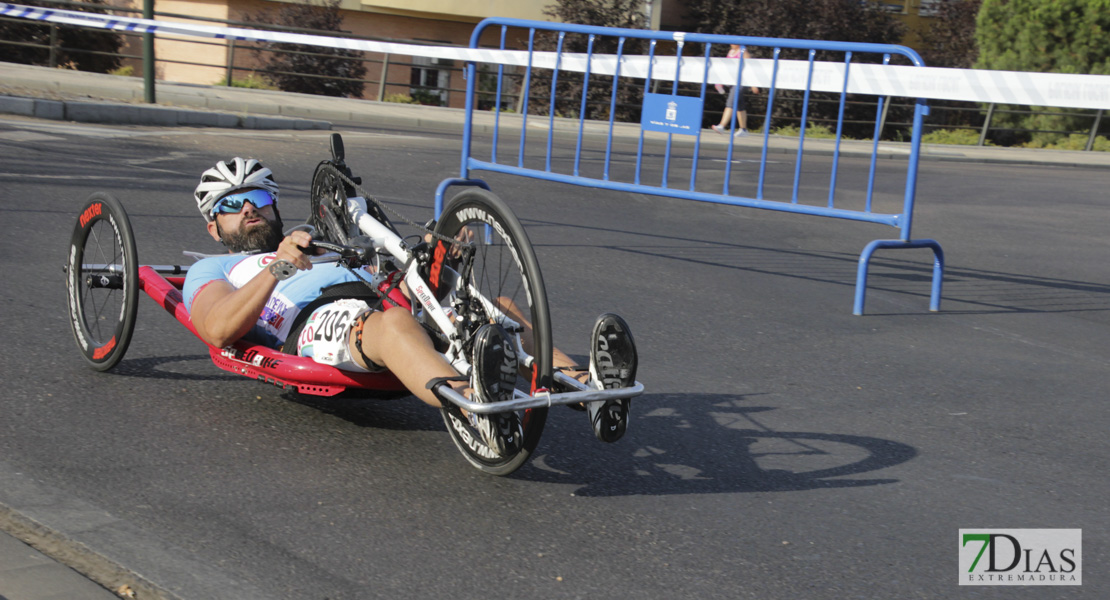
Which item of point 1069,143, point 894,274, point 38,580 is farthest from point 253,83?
point 38,580

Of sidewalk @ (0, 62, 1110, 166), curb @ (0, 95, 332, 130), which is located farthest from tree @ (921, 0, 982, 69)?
curb @ (0, 95, 332, 130)

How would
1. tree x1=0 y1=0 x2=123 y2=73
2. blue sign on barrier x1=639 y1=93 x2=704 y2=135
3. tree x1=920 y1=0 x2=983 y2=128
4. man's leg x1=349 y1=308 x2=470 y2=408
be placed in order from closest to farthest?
man's leg x1=349 y1=308 x2=470 y2=408
blue sign on barrier x1=639 y1=93 x2=704 y2=135
tree x1=0 y1=0 x2=123 y2=73
tree x1=920 y1=0 x2=983 y2=128

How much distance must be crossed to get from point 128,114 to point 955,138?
16.5 m

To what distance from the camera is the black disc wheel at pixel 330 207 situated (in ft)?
15.2

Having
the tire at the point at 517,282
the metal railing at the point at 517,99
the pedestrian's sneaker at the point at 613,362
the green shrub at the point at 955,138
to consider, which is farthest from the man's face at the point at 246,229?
the green shrub at the point at 955,138

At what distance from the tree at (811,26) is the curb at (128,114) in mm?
10924

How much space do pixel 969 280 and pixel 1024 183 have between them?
8.44m

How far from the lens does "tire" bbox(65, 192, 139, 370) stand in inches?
190

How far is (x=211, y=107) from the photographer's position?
733 inches

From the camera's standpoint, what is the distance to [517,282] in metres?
4.37

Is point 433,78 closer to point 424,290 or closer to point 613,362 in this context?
point 424,290

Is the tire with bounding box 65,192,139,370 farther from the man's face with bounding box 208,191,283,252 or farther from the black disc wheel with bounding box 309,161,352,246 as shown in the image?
the black disc wheel with bounding box 309,161,352,246

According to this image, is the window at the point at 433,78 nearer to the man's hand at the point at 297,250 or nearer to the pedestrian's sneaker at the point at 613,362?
the man's hand at the point at 297,250

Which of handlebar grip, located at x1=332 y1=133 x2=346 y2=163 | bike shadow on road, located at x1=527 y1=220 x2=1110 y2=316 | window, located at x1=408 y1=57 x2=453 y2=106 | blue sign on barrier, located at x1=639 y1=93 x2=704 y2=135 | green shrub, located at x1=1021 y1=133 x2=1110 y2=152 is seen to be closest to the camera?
handlebar grip, located at x1=332 y1=133 x2=346 y2=163
